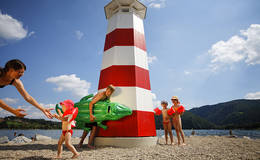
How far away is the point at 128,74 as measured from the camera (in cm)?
504

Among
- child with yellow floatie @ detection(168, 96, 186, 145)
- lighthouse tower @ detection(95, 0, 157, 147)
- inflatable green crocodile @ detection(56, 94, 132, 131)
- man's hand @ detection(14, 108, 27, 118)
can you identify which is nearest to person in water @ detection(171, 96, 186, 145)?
child with yellow floatie @ detection(168, 96, 186, 145)

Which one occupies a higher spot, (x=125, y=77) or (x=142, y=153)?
(x=125, y=77)

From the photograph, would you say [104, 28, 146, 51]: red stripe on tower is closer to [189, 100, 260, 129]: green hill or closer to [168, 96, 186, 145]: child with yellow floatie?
[168, 96, 186, 145]: child with yellow floatie

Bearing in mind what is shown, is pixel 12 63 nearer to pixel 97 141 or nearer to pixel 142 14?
pixel 97 141

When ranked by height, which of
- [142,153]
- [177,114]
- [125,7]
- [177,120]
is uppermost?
[125,7]

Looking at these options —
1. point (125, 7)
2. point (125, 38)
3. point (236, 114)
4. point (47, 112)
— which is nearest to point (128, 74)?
point (125, 38)

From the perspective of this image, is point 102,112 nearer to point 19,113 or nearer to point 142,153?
point 142,153

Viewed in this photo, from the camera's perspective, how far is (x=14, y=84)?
2207mm

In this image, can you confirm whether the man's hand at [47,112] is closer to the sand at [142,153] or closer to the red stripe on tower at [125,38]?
the sand at [142,153]

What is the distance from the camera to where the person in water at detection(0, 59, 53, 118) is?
2.04 meters

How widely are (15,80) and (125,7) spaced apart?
16.4 ft

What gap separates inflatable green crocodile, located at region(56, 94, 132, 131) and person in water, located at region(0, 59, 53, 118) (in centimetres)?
224

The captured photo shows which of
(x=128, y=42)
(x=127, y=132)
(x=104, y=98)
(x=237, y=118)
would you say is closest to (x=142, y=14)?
(x=128, y=42)

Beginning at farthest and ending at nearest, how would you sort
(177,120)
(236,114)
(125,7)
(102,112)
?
(236,114)
(125,7)
(177,120)
(102,112)
